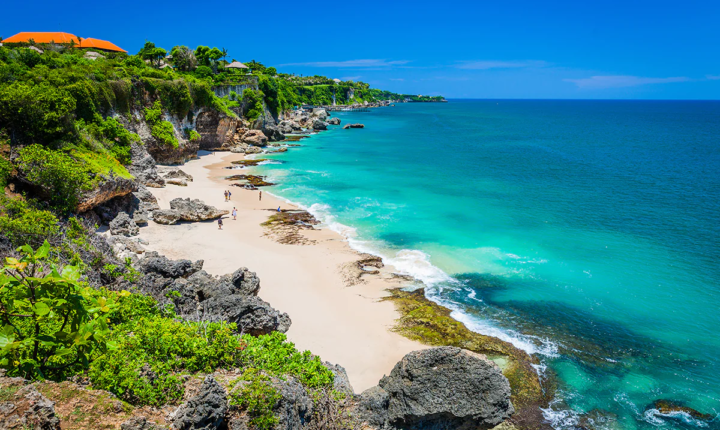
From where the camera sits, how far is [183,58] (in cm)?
6581

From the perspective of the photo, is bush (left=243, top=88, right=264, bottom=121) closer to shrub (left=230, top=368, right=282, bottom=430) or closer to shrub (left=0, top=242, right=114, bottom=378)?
shrub (left=230, top=368, right=282, bottom=430)

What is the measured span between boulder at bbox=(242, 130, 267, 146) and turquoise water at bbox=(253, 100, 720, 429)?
10816 mm

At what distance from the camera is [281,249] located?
28.2 metres

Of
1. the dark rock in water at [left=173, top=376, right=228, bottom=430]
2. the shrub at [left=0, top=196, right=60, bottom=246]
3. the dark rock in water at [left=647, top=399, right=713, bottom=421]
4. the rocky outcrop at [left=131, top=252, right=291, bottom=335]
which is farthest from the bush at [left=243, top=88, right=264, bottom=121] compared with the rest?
the dark rock in water at [left=173, top=376, right=228, bottom=430]

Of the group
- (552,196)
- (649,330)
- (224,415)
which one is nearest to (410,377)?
(224,415)

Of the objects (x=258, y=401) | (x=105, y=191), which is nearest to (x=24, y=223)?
(x=105, y=191)

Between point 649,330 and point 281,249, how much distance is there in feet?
73.3

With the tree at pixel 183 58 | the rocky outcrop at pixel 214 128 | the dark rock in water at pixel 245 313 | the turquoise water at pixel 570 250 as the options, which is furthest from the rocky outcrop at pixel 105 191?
the tree at pixel 183 58

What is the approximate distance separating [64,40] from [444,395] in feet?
255

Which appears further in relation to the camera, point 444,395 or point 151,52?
point 151,52

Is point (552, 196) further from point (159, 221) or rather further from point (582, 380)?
point (159, 221)

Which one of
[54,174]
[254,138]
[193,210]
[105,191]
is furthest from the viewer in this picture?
[254,138]

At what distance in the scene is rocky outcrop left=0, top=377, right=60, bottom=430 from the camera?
5.84 metres

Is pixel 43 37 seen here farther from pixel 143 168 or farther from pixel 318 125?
pixel 318 125
